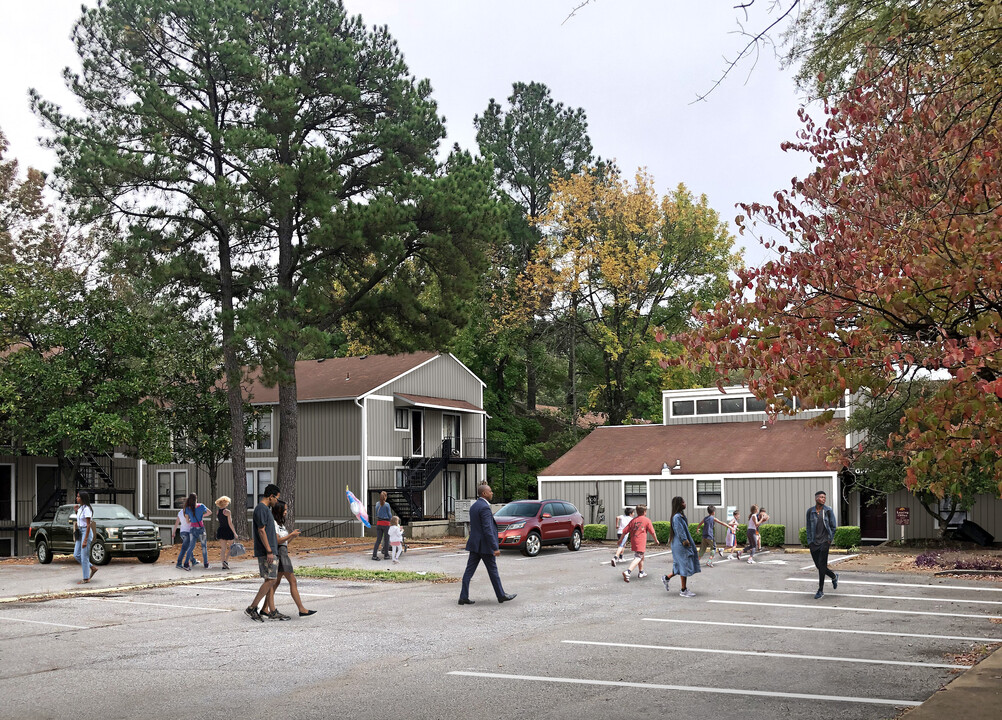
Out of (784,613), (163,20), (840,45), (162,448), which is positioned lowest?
(784,613)

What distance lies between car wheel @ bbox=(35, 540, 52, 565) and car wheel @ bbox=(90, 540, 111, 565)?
2068 mm

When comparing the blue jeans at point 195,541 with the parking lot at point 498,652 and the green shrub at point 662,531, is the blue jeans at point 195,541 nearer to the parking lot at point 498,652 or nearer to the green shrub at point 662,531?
the parking lot at point 498,652

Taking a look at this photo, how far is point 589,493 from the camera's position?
4003 centimetres

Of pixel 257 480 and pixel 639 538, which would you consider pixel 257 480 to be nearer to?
pixel 257 480

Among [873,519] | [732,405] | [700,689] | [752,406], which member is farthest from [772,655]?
[752,406]

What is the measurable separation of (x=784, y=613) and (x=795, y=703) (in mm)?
7272

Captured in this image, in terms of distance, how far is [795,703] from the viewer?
30.4ft

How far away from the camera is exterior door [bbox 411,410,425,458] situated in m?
45.0

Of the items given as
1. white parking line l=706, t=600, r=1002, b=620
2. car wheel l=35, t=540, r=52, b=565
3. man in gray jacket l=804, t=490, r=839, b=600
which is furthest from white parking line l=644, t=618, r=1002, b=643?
car wheel l=35, t=540, r=52, b=565

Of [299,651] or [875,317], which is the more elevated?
[875,317]

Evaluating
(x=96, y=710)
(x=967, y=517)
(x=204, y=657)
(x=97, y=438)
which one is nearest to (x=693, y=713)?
(x=96, y=710)

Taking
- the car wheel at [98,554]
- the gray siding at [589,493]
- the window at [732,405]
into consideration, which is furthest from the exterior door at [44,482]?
the window at [732,405]

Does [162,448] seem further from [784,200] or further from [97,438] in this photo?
[784,200]

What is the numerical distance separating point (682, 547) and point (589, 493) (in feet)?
69.6
